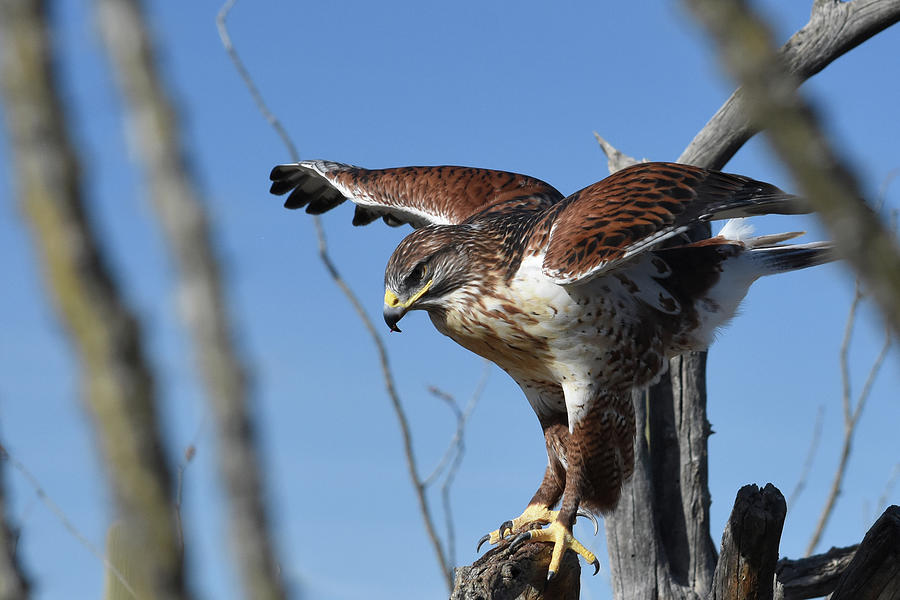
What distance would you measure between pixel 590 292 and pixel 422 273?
→ 701 mm

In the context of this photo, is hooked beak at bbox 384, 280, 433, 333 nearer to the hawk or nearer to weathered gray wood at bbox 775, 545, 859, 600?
the hawk

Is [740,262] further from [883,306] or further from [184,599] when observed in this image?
[184,599]

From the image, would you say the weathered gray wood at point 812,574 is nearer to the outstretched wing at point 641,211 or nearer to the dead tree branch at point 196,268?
the outstretched wing at point 641,211

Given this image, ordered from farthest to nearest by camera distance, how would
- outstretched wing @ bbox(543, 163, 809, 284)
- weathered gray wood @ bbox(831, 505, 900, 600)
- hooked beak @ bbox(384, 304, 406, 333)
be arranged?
hooked beak @ bbox(384, 304, 406, 333) → weathered gray wood @ bbox(831, 505, 900, 600) → outstretched wing @ bbox(543, 163, 809, 284)

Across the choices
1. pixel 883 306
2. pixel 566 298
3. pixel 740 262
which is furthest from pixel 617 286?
pixel 883 306

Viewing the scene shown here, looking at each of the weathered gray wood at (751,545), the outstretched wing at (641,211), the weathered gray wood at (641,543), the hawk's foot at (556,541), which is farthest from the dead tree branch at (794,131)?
the weathered gray wood at (641,543)

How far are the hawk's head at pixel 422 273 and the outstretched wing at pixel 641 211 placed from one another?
0.41m

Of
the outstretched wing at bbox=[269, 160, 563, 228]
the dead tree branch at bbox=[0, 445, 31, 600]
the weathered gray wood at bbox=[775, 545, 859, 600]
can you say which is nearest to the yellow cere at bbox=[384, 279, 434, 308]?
the outstretched wing at bbox=[269, 160, 563, 228]

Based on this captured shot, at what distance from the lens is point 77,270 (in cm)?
57

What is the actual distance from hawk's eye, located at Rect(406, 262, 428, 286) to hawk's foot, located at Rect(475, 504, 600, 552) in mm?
1207

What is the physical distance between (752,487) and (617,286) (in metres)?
0.97

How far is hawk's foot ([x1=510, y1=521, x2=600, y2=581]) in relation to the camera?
3.88 meters

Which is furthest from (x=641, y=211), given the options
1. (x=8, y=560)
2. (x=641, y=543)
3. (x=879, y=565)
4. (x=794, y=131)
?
(x=8, y=560)

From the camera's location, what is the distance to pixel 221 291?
57cm
